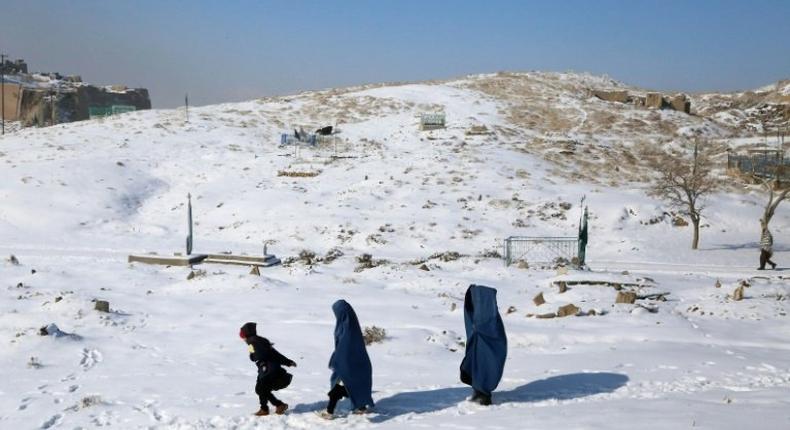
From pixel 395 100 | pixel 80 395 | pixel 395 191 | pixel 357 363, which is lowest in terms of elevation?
pixel 80 395

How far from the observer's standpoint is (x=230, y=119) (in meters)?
54.1

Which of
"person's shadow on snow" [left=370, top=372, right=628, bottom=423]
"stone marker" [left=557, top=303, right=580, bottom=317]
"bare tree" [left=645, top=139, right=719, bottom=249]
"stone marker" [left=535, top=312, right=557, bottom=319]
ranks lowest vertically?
"person's shadow on snow" [left=370, top=372, right=628, bottom=423]

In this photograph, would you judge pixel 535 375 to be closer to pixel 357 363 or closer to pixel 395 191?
pixel 357 363

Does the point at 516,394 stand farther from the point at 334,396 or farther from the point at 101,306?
the point at 101,306

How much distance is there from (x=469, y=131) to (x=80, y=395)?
43.0 meters

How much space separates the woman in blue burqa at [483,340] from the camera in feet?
28.4

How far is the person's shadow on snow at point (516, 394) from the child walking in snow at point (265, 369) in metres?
1.28

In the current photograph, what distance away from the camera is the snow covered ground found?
9.20m

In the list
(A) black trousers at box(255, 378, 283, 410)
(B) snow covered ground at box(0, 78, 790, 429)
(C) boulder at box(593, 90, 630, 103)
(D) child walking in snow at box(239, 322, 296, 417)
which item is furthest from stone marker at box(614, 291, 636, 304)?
(C) boulder at box(593, 90, 630, 103)

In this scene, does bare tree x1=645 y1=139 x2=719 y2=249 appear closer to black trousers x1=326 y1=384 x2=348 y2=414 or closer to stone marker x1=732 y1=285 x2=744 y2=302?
stone marker x1=732 y1=285 x2=744 y2=302

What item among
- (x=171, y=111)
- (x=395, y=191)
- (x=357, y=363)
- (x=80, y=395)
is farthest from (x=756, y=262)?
(x=171, y=111)

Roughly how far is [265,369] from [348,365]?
1113 mm

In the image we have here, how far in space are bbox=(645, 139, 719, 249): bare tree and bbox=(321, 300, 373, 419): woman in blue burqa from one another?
23544 millimetres

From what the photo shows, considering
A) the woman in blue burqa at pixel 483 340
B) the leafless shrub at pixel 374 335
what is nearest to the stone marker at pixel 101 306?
the leafless shrub at pixel 374 335
